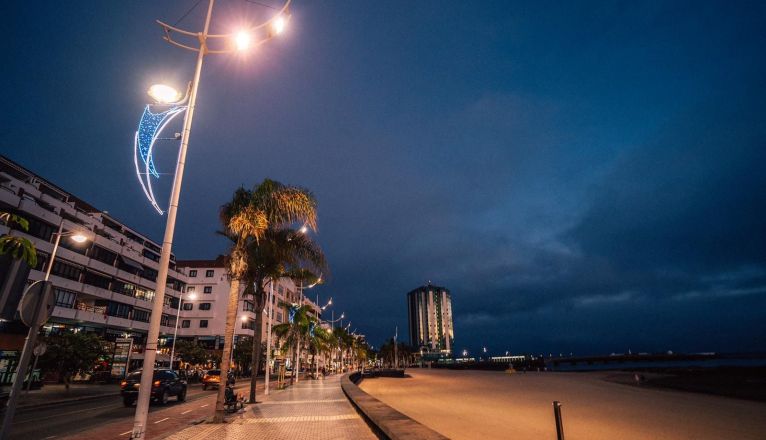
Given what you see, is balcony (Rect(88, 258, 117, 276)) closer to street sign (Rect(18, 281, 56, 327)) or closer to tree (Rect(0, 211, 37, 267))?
street sign (Rect(18, 281, 56, 327))

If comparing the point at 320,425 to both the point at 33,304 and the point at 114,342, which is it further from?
the point at 114,342

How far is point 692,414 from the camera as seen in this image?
20750 millimetres

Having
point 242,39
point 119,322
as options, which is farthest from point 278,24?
point 119,322

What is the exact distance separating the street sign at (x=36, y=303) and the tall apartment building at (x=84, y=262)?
32.6 m

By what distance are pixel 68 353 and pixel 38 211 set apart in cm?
1506

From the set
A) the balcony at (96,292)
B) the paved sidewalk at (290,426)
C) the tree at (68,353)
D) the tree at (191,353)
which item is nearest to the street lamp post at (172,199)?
the paved sidewalk at (290,426)

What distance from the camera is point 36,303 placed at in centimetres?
536

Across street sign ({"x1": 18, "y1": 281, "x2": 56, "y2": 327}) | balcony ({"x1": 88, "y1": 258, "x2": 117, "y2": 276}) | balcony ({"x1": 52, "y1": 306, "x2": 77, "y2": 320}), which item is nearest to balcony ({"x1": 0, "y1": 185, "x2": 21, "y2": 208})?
balcony ({"x1": 52, "y1": 306, "x2": 77, "y2": 320})

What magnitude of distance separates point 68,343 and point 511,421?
106ft

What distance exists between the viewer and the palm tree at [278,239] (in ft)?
55.4

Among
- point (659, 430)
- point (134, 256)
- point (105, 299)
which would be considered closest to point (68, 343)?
point (105, 299)

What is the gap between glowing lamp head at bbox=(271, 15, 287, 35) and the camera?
9.13 m

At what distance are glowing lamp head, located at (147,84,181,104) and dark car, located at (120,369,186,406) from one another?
59.5 feet

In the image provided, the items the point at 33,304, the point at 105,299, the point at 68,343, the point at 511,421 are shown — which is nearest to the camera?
the point at 33,304
